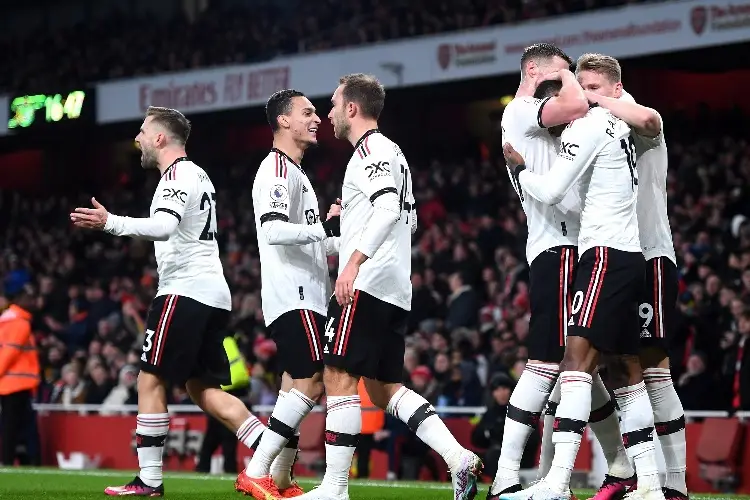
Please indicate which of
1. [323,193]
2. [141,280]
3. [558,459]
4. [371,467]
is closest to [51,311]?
[141,280]

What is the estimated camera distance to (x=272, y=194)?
23.9 ft

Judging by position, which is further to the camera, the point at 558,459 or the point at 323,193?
the point at 323,193

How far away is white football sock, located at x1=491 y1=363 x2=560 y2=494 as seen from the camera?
21.5ft

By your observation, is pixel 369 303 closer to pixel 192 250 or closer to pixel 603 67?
pixel 603 67

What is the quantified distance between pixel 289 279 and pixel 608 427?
78.7 inches

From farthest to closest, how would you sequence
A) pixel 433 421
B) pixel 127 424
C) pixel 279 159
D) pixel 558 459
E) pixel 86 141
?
pixel 86 141 < pixel 127 424 < pixel 279 159 < pixel 433 421 < pixel 558 459

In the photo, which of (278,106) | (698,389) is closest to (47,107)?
(698,389)

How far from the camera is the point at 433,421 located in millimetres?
6762

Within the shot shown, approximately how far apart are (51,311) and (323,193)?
5.32 metres

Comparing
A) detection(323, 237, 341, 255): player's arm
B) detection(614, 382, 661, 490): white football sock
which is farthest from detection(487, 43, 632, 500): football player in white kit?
detection(323, 237, 341, 255): player's arm

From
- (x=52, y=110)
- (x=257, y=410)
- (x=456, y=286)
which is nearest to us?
(x=257, y=410)

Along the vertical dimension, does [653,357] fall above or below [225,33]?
below

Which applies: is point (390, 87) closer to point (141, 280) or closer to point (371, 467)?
point (141, 280)

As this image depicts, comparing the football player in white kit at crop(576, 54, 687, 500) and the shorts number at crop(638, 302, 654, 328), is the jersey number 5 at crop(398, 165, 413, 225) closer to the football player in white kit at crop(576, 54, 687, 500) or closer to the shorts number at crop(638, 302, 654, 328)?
Answer: the football player in white kit at crop(576, 54, 687, 500)
